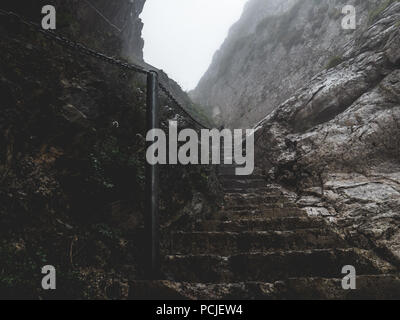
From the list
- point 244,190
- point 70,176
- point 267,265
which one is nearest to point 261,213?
point 267,265

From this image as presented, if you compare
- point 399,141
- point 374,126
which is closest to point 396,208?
point 399,141

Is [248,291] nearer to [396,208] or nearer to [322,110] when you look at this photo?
[396,208]

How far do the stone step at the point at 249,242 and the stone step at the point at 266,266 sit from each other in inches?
13.1

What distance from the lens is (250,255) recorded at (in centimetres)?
275

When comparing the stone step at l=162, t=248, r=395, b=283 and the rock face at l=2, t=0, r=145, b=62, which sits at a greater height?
the rock face at l=2, t=0, r=145, b=62

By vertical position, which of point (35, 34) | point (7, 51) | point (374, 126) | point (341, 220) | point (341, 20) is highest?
point (341, 20)

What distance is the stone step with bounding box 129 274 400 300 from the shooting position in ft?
7.25

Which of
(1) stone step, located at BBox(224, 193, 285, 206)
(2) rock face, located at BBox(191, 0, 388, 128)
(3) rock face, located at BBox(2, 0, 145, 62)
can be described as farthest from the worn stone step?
(2) rock face, located at BBox(191, 0, 388, 128)

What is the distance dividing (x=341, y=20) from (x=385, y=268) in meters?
12.8

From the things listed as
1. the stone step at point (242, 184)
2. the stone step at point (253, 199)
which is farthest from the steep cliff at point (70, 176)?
the stone step at point (242, 184)

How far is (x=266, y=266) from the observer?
2697 millimetres

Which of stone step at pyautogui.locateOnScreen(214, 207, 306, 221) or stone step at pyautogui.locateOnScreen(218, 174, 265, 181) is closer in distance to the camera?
stone step at pyautogui.locateOnScreen(214, 207, 306, 221)

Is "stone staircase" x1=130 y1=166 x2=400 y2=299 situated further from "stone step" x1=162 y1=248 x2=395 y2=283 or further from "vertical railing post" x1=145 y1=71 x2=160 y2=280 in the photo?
"vertical railing post" x1=145 y1=71 x2=160 y2=280

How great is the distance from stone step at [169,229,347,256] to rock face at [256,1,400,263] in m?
0.68
